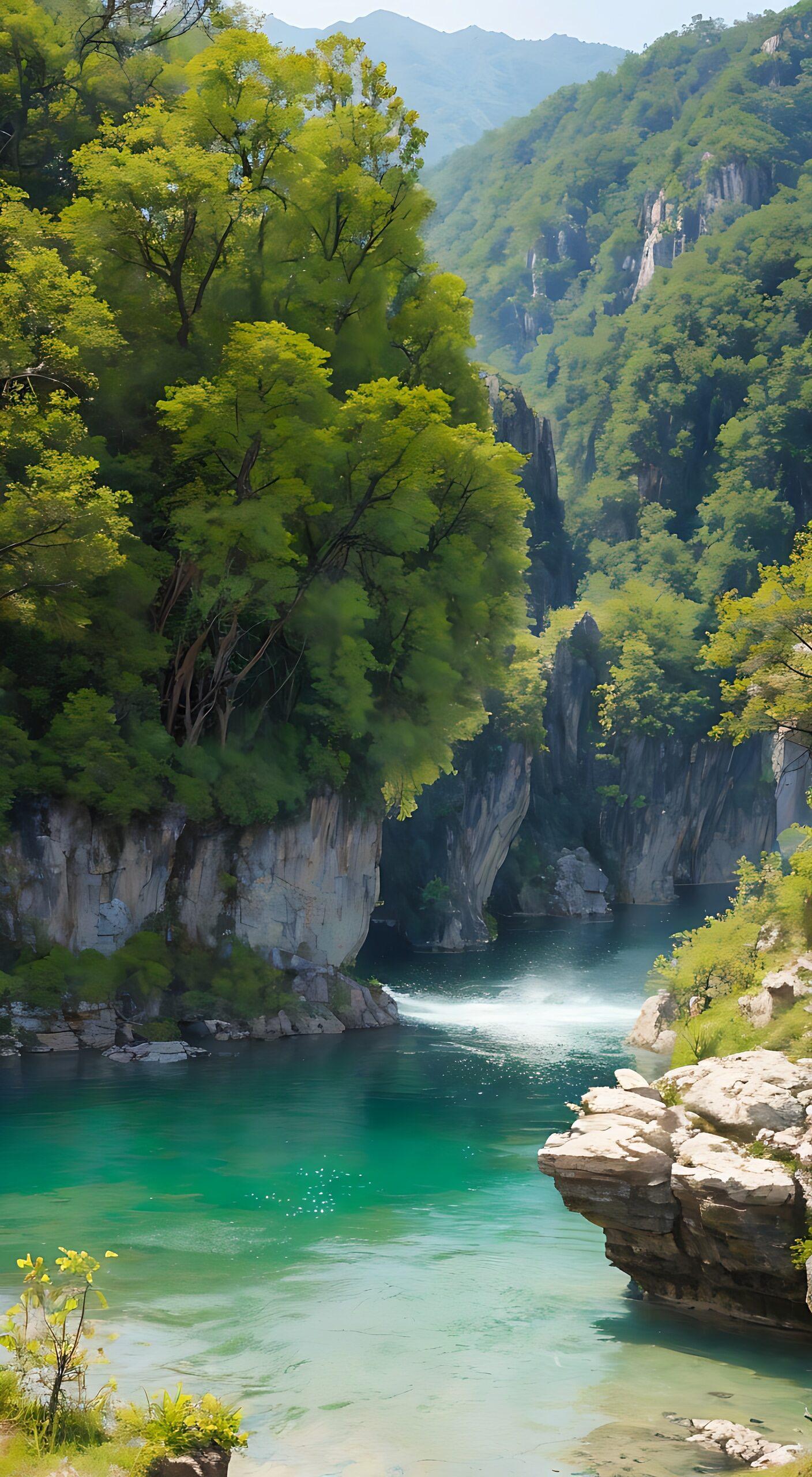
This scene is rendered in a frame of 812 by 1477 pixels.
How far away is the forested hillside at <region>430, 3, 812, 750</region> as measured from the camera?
74.0 meters

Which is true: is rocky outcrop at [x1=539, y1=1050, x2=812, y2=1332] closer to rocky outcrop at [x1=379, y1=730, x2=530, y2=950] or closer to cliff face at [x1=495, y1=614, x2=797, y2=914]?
rocky outcrop at [x1=379, y1=730, x2=530, y2=950]

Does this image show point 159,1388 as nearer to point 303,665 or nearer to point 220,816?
point 220,816

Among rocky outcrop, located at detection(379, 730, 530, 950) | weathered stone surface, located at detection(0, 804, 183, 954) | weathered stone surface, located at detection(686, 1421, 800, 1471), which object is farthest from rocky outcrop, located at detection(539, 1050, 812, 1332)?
rocky outcrop, located at detection(379, 730, 530, 950)

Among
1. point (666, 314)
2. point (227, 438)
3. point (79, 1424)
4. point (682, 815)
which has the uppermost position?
point (666, 314)

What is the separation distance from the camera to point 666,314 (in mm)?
84000

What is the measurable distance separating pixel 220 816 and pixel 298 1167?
10755 millimetres

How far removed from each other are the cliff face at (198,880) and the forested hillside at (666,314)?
35714 mm

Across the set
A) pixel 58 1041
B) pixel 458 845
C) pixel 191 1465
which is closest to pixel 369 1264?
pixel 191 1465

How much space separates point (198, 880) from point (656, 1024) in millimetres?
9488

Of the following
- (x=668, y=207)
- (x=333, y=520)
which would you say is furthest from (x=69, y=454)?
(x=668, y=207)

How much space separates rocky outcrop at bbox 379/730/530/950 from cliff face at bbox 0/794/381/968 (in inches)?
601

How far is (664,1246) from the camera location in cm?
1068

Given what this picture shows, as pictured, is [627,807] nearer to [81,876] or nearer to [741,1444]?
[81,876]

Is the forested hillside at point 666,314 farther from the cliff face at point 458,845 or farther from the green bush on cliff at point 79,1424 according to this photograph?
the green bush on cliff at point 79,1424
